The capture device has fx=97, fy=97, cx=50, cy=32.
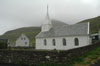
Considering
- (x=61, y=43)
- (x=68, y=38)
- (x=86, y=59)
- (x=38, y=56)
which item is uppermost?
(x=68, y=38)

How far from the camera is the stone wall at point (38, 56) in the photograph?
10.2 m

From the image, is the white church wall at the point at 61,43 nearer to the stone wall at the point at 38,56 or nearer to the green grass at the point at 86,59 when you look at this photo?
the stone wall at the point at 38,56

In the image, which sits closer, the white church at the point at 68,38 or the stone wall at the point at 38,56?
the stone wall at the point at 38,56

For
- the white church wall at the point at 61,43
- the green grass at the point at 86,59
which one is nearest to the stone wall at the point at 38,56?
the green grass at the point at 86,59

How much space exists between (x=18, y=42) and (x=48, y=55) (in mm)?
51822

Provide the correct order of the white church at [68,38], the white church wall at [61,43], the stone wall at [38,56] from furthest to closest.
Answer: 1. the white church at [68,38]
2. the white church wall at [61,43]
3. the stone wall at [38,56]

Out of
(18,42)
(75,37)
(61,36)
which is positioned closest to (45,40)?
(61,36)

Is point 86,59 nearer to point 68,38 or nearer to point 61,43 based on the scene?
point 68,38

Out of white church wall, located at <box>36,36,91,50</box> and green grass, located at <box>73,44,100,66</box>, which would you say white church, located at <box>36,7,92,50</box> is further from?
green grass, located at <box>73,44,100,66</box>

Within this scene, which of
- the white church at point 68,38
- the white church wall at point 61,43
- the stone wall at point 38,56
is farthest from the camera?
the white church at point 68,38

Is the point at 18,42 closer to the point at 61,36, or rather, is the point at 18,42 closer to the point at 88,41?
the point at 61,36

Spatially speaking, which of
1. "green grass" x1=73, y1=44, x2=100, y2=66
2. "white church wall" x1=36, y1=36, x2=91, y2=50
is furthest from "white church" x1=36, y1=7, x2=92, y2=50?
"green grass" x1=73, y1=44, x2=100, y2=66

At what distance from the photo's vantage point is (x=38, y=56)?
1111cm

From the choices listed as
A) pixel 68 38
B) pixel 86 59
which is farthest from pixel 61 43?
pixel 86 59
